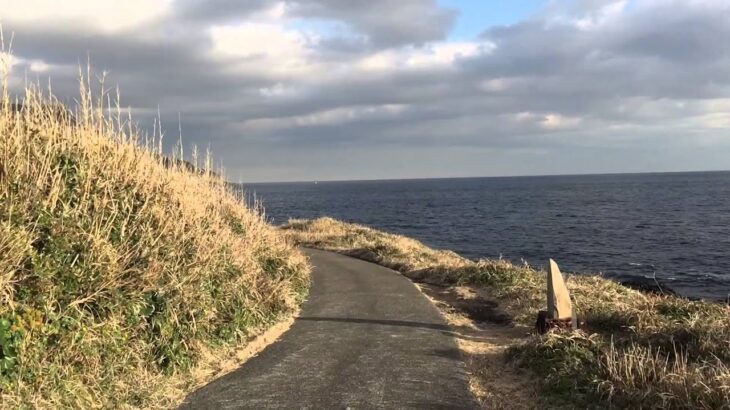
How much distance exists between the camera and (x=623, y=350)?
7.66 meters

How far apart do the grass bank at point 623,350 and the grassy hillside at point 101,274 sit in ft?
15.5

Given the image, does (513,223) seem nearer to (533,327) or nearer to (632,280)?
(632,280)

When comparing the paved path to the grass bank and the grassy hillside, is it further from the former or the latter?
the grass bank

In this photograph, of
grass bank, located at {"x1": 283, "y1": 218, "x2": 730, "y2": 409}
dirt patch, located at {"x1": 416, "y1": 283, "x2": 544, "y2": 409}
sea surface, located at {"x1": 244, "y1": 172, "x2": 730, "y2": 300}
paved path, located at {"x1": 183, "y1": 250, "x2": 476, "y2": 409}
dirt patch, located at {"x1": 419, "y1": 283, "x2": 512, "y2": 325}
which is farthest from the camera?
sea surface, located at {"x1": 244, "y1": 172, "x2": 730, "y2": 300}

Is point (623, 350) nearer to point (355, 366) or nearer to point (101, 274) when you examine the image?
point (355, 366)

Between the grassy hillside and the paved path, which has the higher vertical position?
the grassy hillside

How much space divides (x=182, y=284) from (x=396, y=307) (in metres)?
5.92

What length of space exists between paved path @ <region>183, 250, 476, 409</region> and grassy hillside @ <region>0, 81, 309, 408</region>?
0.77 metres

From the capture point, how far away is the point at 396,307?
12750 millimetres

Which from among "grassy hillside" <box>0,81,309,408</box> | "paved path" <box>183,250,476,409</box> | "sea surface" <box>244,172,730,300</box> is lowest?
"sea surface" <box>244,172,730,300</box>

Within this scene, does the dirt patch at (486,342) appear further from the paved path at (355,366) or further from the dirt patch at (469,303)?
the paved path at (355,366)

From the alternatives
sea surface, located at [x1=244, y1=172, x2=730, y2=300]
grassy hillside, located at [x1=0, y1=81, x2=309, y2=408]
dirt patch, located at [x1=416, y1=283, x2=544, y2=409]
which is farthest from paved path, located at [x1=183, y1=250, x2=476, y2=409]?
sea surface, located at [x1=244, y1=172, x2=730, y2=300]

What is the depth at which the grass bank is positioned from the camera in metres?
5.99

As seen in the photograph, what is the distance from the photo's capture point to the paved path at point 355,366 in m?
6.82
